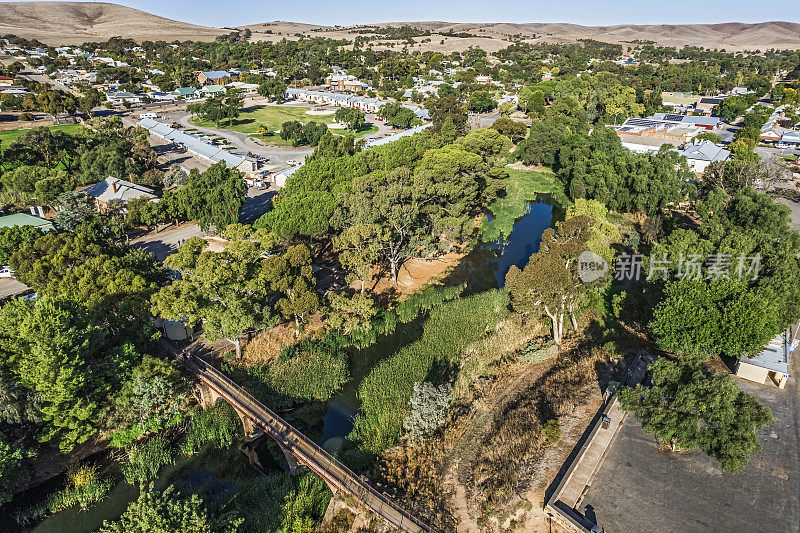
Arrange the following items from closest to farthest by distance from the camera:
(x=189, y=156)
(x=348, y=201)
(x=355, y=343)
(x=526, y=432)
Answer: (x=526, y=432), (x=355, y=343), (x=348, y=201), (x=189, y=156)

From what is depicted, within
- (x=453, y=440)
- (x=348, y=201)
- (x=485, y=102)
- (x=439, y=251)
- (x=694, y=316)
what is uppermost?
(x=485, y=102)

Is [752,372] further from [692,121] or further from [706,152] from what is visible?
[692,121]

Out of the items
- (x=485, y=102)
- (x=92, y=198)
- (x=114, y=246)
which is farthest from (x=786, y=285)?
(x=485, y=102)

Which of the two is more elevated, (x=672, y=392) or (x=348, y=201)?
(x=348, y=201)

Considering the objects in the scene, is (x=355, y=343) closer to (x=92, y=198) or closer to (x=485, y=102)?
(x=92, y=198)

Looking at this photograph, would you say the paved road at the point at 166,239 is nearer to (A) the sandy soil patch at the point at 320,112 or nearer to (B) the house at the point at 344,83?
(A) the sandy soil patch at the point at 320,112

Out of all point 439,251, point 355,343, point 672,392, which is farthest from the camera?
point 439,251
